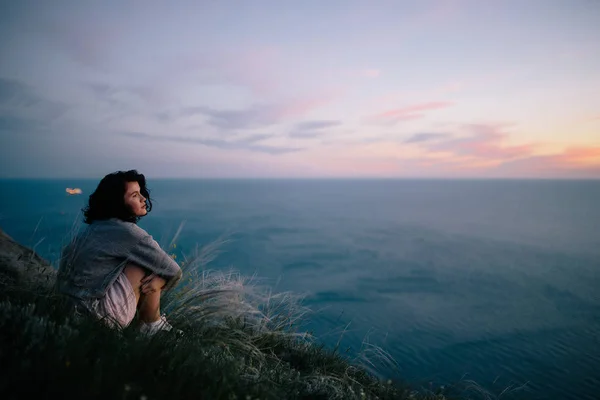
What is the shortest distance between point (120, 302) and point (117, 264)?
361mm

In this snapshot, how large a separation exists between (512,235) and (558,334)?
1479 inches

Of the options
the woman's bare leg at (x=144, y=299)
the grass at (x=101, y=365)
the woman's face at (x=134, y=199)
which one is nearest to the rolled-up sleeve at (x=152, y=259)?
the woman's bare leg at (x=144, y=299)

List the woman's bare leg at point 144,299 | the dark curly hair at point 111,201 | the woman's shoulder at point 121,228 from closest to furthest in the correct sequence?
1. the woman's shoulder at point 121,228
2. the woman's bare leg at point 144,299
3. the dark curly hair at point 111,201

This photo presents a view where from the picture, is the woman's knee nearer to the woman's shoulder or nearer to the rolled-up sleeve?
the rolled-up sleeve

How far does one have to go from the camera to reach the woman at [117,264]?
9.01 ft

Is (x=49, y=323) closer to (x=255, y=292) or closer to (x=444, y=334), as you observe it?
(x=255, y=292)

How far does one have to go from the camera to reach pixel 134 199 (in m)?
3.32

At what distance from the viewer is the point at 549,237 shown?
52.2 m

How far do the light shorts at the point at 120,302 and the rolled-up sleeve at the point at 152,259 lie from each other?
8.8 inches

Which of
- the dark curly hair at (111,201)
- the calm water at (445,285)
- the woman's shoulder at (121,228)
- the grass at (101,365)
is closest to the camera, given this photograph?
the grass at (101,365)

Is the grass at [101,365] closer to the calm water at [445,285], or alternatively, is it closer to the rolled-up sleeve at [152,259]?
the rolled-up sleeve at [152,259]

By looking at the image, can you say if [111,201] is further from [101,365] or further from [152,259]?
[101,365]

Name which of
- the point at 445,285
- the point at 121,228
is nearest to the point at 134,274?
the point at 121,228

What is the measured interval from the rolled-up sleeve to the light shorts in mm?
223
